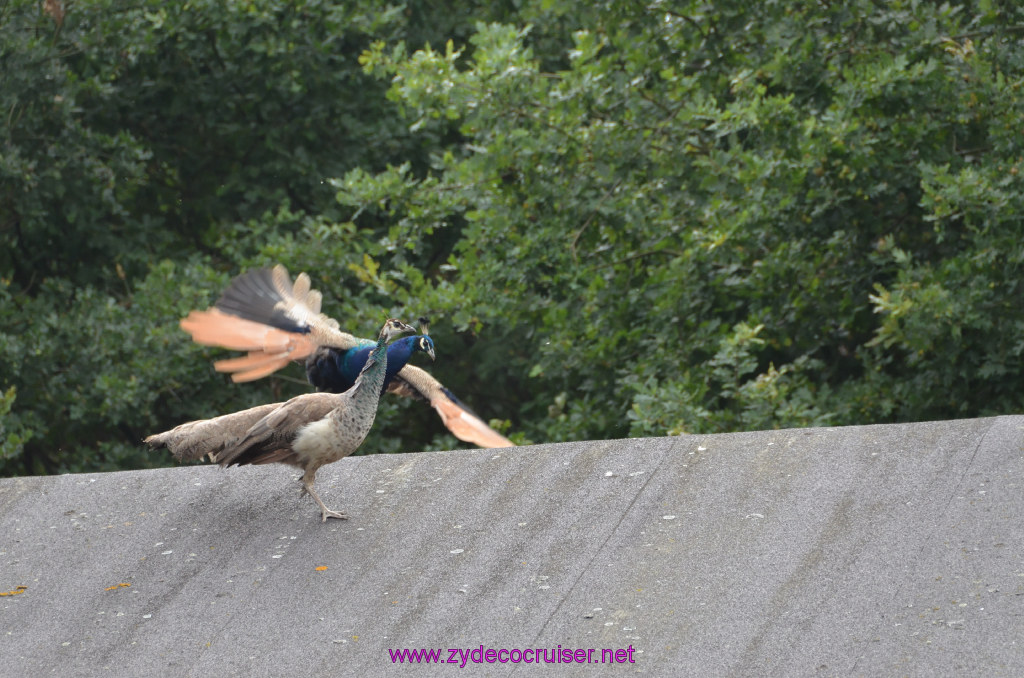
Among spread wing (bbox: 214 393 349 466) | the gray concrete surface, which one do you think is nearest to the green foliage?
the gray concrete surface

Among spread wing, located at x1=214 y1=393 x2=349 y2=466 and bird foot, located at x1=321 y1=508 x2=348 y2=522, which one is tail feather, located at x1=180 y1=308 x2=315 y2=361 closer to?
spread wing, located at x1=214 y1=393 x2=349 y2=466

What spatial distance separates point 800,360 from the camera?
749 centimetres

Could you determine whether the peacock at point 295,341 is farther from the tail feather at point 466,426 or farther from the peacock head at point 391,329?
the peacock head at point 391,329

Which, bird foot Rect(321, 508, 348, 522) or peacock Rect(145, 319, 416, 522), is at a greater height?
peacock Rect(145, 319, 416, 522)

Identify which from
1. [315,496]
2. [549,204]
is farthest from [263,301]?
[549,204]

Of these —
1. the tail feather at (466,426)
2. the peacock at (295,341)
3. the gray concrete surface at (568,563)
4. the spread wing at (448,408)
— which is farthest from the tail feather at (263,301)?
the gray concrete surface at (568,563)

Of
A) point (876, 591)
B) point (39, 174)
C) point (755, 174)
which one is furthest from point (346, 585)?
point (39, 174)

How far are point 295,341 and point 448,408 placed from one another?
2.45 feet

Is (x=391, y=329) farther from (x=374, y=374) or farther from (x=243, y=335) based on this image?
(x=243, y=335)

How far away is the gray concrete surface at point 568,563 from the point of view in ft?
10.7

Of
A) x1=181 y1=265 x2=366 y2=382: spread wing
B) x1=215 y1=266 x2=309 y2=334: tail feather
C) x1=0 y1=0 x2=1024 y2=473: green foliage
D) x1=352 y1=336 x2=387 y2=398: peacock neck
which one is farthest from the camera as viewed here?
x1=0 y1=0 x2=1024 y2=473: green foliage

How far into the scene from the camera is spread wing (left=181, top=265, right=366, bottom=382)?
529 cm

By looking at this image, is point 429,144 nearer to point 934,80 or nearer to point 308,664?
point 934,80

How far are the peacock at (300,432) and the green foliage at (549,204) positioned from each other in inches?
111
